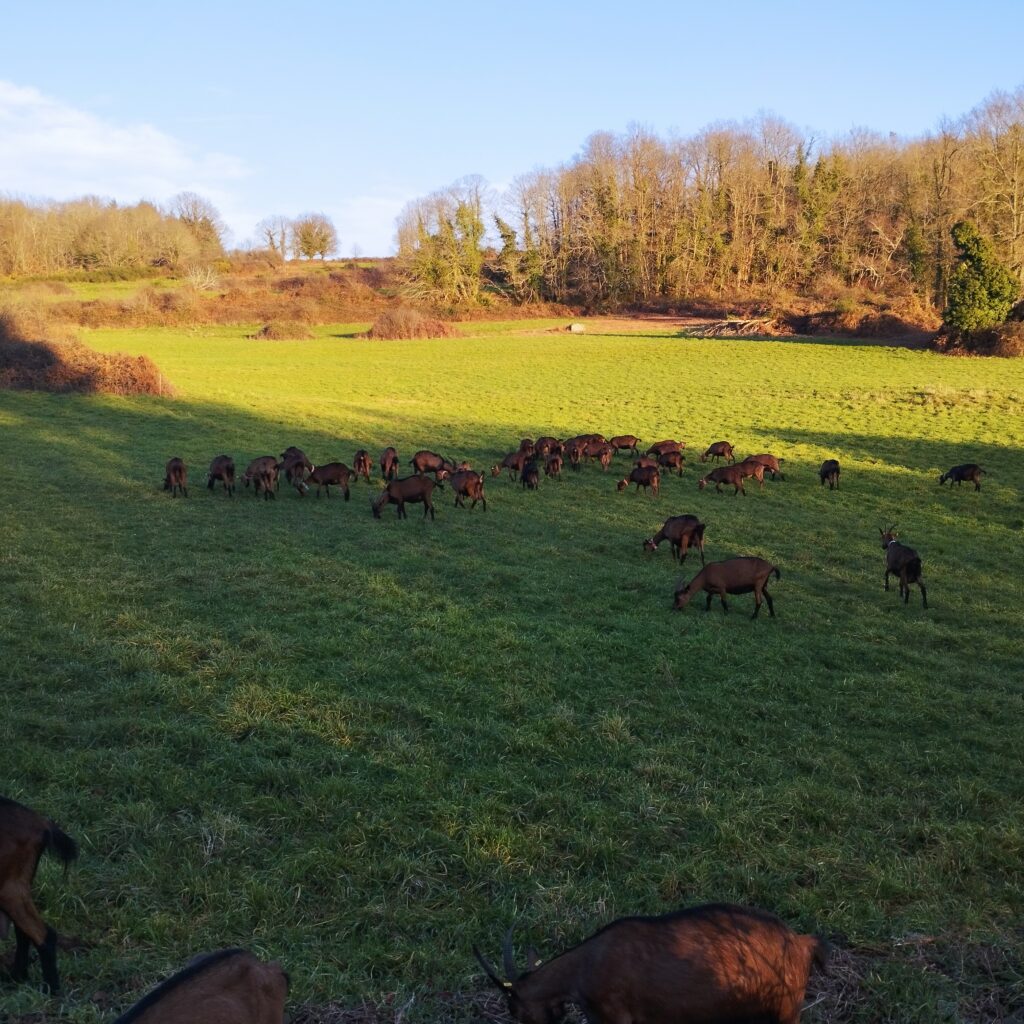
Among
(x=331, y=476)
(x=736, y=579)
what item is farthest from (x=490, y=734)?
(x=331, y=476)

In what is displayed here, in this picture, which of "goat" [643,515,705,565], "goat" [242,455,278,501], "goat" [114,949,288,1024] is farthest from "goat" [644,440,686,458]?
"goat" [114,949,288,1024]

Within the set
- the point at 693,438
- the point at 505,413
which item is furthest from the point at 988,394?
the point at 505,413

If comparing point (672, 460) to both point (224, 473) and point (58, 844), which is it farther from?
point (58, 844)

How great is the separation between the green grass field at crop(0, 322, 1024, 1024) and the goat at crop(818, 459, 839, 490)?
58.1 inches

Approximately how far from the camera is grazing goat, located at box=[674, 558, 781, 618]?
10414 millimetres

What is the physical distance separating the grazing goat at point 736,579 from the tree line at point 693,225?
62842mm

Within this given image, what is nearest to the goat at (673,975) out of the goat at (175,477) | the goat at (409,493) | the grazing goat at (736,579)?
the grazing goat at (736,579)

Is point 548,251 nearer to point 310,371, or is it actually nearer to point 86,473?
point 310,371

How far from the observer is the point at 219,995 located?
3072 millimetres

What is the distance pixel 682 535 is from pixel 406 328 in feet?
156

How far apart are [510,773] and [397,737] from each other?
1.00 meters

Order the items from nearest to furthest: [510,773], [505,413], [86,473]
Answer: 1. [510,773]
2. [86,473]
3. [505,413]

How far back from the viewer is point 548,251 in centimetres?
7862

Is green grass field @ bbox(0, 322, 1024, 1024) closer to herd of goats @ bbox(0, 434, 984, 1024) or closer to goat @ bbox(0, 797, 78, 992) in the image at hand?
goat @ bbox(0, 797, 78, 992)
